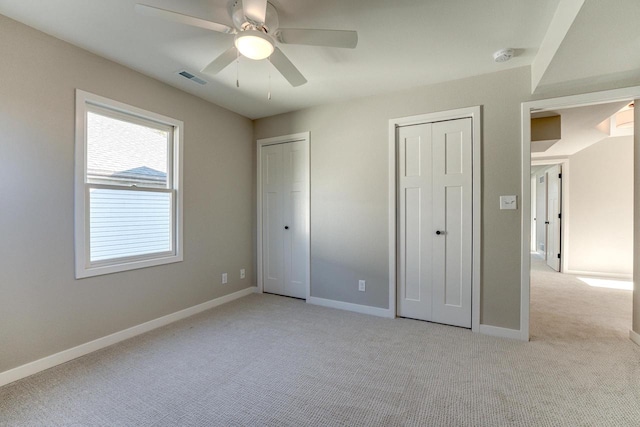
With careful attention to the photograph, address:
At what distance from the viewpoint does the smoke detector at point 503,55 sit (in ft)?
7.46

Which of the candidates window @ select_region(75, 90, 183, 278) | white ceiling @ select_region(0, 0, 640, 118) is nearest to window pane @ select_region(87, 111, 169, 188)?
window @ select_region(75, 90, 183, 278)

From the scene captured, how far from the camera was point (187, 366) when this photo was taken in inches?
85.0

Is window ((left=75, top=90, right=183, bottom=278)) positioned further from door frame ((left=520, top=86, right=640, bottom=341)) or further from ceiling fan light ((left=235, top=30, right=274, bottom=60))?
door frame ((left=520, top=86, right=640, bottom=341))

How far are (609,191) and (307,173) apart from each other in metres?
5.59

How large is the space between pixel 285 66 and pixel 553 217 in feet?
21.2

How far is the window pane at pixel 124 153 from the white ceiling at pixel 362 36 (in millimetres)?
556

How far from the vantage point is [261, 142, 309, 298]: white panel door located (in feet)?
12.3

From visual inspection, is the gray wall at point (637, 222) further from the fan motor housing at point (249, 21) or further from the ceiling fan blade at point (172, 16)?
the ceiling fan blade at point (172, 16)

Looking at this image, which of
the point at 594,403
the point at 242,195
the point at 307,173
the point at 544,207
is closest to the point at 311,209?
the point at 307,173

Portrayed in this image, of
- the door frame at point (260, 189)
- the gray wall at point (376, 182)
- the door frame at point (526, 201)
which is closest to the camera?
the door frame at point (526, 201)

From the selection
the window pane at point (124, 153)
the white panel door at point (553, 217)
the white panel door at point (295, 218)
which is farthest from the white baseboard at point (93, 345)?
the white panel door at point (553, 217)

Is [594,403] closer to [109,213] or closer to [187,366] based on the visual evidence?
[187,366]

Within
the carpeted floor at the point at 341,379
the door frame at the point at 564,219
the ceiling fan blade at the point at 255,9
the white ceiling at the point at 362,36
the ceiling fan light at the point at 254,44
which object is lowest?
the carpeted floor at the point at 341,379

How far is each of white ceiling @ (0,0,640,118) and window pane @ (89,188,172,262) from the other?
119cm
